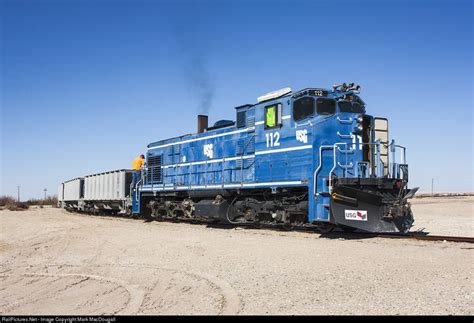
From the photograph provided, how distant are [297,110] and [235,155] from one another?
10.4 feet

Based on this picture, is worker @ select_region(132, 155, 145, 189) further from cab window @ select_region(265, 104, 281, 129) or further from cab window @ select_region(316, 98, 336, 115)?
cab window @ select_region(316, 98, 336, 115)

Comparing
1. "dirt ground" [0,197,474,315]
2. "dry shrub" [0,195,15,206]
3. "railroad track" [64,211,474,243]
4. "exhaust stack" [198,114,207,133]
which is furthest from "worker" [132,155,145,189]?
"dry shrub" [0,195,15,206]

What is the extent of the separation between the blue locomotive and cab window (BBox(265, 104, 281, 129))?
3 cm

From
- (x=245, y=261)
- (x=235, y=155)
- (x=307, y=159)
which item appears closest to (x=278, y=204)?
(x=307, y=159)

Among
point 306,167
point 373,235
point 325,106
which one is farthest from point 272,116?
point 373,235

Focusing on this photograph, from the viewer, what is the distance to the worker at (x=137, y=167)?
20984 millimetres

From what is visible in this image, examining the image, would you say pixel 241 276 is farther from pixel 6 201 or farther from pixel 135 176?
pixel 6 201

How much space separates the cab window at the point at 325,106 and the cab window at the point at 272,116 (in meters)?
1.24

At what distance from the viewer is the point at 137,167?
70.1ft

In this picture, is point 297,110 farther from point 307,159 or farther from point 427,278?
point 427,278

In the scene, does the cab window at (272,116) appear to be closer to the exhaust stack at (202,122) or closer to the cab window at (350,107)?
the cab window at (350,107)

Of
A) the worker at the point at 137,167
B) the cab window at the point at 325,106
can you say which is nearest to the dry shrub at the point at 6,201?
the worker at the point at 137,167

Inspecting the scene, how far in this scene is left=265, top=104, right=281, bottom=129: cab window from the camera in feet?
42.5

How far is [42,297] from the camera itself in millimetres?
6691
